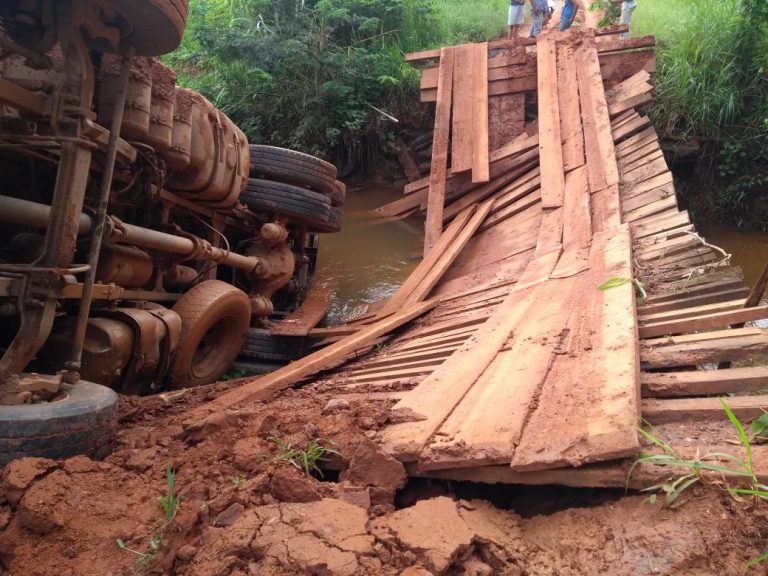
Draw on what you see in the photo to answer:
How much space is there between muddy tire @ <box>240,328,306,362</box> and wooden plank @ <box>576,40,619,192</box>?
316 centimetres

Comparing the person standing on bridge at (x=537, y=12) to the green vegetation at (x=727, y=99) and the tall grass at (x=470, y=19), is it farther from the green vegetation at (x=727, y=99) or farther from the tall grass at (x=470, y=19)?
the green vegetation at (x=727, y=99)

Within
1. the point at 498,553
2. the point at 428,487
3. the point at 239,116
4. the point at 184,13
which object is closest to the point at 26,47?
the point at 184,13

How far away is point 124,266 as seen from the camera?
366 cm

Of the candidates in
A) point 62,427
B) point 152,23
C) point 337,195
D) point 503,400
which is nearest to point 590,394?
point 503,400

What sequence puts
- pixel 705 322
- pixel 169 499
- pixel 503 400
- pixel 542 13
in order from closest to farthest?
pixel 169 499, pixel 503 400, pixel 705 322, pixel 542 13

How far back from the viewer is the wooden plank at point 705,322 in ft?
8.70

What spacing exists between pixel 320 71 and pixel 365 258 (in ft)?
18.9

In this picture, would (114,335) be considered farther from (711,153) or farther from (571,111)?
(711,153)

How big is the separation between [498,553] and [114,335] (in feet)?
8.08

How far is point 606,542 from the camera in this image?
1.44 m

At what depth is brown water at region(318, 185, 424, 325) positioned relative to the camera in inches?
297

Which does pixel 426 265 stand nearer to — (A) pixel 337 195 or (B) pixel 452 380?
(A) pixel 337 195

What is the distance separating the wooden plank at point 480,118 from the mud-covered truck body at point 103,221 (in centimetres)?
304

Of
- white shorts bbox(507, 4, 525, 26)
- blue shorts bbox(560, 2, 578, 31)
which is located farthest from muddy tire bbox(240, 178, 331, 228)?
white shorts bbox(507, 4, 525, 26)
